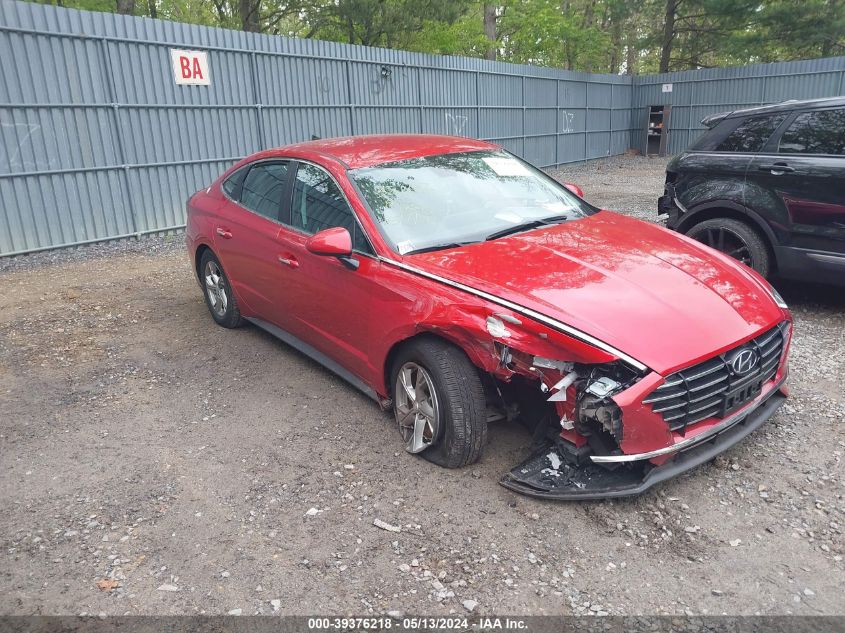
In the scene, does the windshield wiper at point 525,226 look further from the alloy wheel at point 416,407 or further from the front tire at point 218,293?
the front tire at point 218,293

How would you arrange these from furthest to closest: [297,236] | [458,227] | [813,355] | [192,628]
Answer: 1. [813,355]
2. [297,236]
3. [458,227]
4. [192,628]

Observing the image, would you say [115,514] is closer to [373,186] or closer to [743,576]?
[373,186]

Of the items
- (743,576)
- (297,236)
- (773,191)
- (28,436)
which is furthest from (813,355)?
(28,436)

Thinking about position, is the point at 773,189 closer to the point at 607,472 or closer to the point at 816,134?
the point at 816,134

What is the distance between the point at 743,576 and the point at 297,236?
124 inches

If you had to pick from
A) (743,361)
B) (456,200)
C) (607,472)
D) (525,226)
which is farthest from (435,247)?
(743,361)

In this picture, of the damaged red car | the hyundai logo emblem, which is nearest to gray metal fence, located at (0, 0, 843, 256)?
the damaged red car

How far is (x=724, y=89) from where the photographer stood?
2048cm

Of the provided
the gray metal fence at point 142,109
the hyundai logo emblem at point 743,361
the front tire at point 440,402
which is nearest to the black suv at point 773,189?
the hyundai logo emblem at point 743,361

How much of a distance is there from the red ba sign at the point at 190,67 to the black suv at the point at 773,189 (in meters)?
7.63

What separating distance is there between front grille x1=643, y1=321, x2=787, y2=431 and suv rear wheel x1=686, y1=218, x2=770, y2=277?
2.68 m

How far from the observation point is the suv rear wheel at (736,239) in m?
5.45

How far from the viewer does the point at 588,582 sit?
8.50 feet

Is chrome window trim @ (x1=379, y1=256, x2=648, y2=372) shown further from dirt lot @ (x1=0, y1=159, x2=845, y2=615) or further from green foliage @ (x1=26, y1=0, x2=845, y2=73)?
green foliage @ (x1=26, y1=0, x2=845, y2=73)
